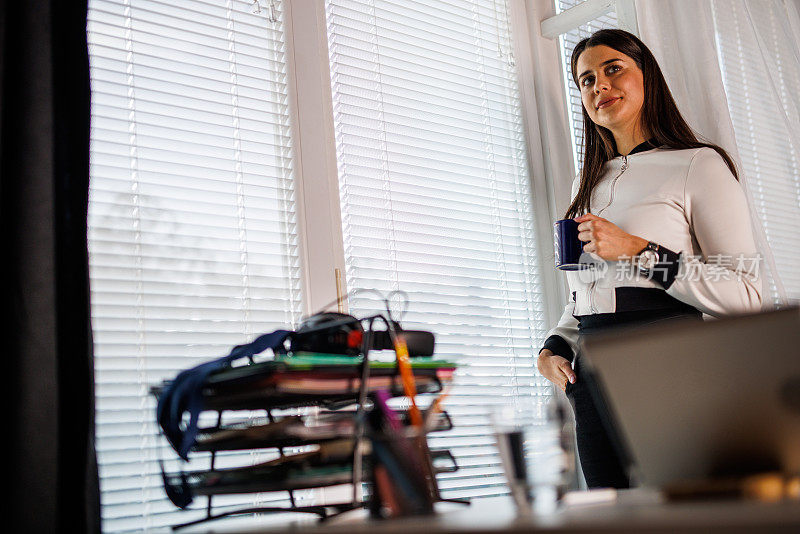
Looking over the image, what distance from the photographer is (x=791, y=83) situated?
305cm

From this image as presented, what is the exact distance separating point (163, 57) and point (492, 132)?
1.15 m

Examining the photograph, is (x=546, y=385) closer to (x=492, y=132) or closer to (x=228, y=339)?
(x=492, y=132)

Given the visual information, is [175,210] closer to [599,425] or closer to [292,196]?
[292,196]

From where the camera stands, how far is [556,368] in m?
2.14

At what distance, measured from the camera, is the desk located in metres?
0.57

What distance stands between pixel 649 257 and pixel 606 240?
0.39 feet

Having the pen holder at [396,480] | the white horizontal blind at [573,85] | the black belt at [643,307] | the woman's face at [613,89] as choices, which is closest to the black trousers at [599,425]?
the black belt at [643,307]

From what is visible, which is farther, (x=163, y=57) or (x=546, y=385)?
(x=546, y=385)

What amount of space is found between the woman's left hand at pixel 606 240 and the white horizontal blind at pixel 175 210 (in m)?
0.72

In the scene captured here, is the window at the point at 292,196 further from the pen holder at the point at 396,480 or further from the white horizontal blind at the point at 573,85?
the pen holder at the point at 396,480

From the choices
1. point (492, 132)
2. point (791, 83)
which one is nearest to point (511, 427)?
point (492, 132)

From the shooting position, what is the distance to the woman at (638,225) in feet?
6.41

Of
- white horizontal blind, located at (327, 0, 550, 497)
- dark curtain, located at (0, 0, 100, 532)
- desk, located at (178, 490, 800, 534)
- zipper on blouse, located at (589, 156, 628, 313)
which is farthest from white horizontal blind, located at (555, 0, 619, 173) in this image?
desk, located at (178, 490, 800, 534)

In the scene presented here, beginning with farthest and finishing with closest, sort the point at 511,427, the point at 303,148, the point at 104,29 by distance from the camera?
the point at 303,148, the point at 104,29, the point at 511,427
